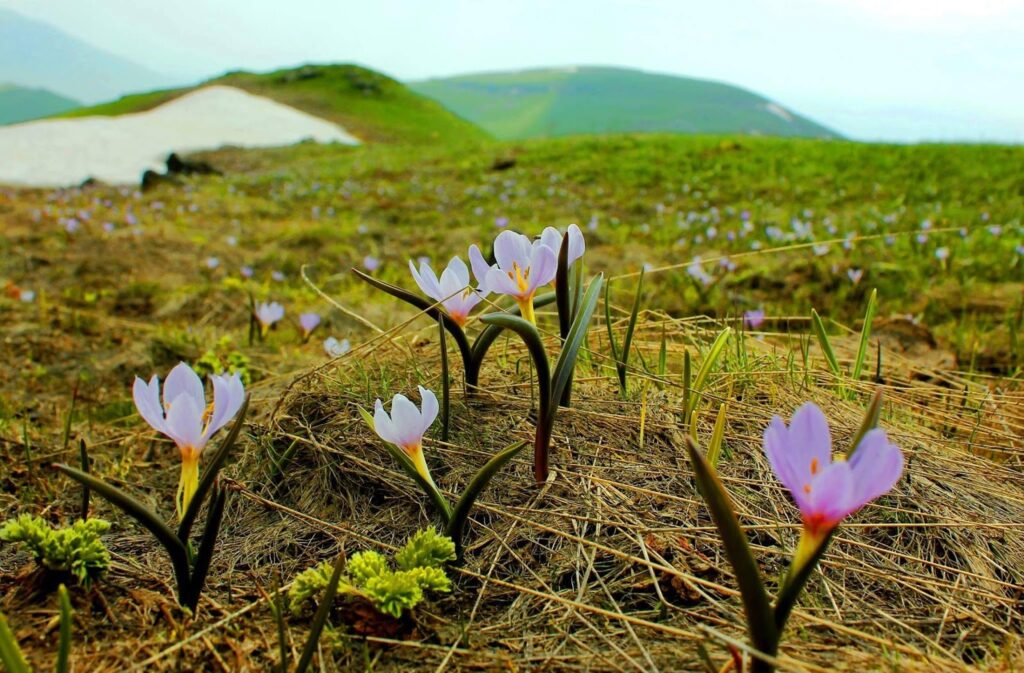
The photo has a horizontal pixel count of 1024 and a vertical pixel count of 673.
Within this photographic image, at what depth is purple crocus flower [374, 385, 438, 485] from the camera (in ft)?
3.66

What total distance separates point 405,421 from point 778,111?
121 metres

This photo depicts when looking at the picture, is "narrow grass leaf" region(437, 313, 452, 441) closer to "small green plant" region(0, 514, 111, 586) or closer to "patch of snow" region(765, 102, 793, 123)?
"small green plant" region(0, 514, 111, 586)

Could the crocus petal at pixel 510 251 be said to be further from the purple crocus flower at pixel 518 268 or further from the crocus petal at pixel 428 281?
the crocus petal at pixel 428 281

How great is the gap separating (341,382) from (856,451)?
1.31 m

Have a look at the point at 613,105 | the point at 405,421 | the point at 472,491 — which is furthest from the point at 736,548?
the point at 613,105

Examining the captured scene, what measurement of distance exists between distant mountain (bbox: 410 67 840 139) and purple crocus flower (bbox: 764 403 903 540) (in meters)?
85.0

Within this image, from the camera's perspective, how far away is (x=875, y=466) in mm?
715

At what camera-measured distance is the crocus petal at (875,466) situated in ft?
2.31

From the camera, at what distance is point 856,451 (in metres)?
0.74

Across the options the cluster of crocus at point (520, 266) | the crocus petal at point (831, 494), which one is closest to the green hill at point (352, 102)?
the cluster of crocus at point (520, 266)

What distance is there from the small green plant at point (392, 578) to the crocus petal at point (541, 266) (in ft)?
1.69

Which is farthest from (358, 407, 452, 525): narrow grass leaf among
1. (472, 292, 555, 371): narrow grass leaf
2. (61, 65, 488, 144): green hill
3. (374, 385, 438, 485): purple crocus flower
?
(61, 65, 488, 144): green hill

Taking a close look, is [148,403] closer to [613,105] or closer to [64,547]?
[64,547]

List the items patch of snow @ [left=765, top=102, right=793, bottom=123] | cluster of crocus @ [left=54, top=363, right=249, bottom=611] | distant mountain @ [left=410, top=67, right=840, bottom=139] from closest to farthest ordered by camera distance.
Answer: cluster of crocus @ [left=54, top=363, right=249, bottom=611]
distant mountain @ [left=410, top=67, right=840, bottom=139]
patch of snow @ [left=765, top=102, right=793, bottom=123]
